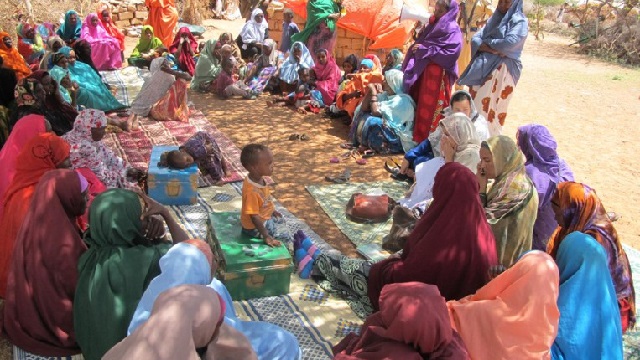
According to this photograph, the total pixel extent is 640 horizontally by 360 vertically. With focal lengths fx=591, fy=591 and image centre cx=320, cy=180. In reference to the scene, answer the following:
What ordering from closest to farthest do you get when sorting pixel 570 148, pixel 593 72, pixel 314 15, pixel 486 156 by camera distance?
pixel 486 156 < pixel 570 148 < pixel 314 15 < pixel 593 72

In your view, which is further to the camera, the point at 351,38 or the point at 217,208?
the point at 351,38

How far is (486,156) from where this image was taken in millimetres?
4395

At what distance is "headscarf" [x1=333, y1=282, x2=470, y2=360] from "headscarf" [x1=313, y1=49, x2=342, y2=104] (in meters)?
6.96

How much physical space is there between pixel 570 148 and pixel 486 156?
4.73 m

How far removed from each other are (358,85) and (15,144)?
488 cm

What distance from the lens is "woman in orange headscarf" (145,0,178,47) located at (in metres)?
12.6

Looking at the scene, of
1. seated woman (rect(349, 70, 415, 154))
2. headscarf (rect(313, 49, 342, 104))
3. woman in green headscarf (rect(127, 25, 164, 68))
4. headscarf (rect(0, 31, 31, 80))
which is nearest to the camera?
seated woman (rect(349, 70, 415, 154))

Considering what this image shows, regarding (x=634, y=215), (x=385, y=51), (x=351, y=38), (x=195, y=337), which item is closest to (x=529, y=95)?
(x=385, y=51)

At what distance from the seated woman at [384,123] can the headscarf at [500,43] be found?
0.83 m

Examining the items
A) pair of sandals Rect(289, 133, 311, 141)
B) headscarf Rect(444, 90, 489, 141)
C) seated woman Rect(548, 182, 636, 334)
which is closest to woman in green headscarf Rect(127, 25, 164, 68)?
pair of sandals Rect(289, 133, 311, 141)

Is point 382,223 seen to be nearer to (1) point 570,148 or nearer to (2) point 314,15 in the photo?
(1) point 570,148

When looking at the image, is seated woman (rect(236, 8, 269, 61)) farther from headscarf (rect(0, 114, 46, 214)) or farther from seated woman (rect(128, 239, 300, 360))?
seated woman (rect(128, 239, 300, 360))

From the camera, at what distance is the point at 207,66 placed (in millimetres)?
10000

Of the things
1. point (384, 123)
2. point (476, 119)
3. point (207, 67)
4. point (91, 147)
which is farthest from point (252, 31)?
point (91, 147)
